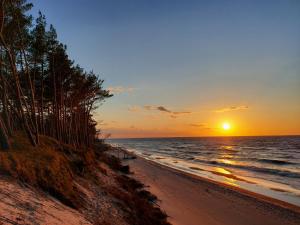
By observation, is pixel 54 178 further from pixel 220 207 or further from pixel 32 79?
pixel 32 79

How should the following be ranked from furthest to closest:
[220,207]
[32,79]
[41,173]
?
1. [32,79]
2. [220,207]
3. [41,173]

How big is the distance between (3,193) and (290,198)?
21.9m

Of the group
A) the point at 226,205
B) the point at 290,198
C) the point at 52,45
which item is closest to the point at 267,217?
the point at 226,205

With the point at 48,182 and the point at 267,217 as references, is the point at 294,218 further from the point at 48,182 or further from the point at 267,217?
the point at 48,182

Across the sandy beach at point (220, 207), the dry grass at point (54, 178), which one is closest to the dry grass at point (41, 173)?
the dry grass at point (54, 178)

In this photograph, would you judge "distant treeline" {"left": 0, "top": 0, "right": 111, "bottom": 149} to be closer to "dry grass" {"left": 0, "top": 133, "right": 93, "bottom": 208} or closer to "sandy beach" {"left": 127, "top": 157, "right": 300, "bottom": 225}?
"dry grass" {"left": 0, "top": 133, "right": 93, "bottom": 208}

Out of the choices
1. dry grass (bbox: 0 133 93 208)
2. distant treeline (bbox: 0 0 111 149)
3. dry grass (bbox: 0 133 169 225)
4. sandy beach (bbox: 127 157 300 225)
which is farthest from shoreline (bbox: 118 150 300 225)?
distant treeline (bbox: 0 0 111 149)

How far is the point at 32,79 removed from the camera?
2320cm

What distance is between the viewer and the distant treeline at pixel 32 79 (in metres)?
14.9

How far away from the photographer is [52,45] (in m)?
20.7

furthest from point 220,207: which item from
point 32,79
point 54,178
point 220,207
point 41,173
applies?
point 32,79

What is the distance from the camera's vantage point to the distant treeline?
14.9 metres

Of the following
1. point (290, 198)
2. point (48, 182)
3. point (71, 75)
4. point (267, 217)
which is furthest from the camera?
point (71, 75)

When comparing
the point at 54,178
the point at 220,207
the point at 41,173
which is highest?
the point at 41,173
